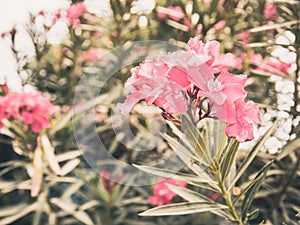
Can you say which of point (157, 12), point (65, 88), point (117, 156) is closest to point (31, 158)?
point (117, 156)

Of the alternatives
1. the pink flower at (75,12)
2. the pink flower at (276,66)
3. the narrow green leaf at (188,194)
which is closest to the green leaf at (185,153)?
the narrow green leaf at (188,194)

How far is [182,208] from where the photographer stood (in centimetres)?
93

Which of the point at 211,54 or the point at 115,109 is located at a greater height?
the point at 211,54

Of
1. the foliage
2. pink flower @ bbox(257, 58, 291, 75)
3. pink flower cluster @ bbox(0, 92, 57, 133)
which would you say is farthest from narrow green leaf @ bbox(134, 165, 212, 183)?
pink flower @ bbox(257, 58, 291, 75)

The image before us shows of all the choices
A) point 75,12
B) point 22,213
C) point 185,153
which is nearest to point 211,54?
point 185,153

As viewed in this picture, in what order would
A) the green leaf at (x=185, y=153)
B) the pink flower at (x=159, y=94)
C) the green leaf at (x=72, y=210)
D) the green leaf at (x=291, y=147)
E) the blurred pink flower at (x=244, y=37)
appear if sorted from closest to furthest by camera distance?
the pink flower at (x=159, y=94) < the green leaf at (x=185, y=153) < the green leaf at (x=291, y=147) < the green leaf at (x=72, y=210) < the blurred pink flower at (x=244, y=37)

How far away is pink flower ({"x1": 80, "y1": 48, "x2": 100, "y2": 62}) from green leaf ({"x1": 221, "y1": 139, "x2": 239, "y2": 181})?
1.22 metres

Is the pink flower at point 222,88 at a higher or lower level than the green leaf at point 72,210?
higher

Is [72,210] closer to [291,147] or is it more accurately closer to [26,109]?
[26,109]

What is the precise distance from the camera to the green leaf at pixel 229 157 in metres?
0.90

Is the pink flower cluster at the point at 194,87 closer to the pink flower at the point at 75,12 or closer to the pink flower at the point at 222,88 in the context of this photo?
the pink flower at the point at 222,88

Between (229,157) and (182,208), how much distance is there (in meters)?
0.12

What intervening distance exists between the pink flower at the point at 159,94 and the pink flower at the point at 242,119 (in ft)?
0.26

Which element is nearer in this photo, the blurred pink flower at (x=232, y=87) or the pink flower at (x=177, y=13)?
the blurred pink flower at (x=232, y=87)
